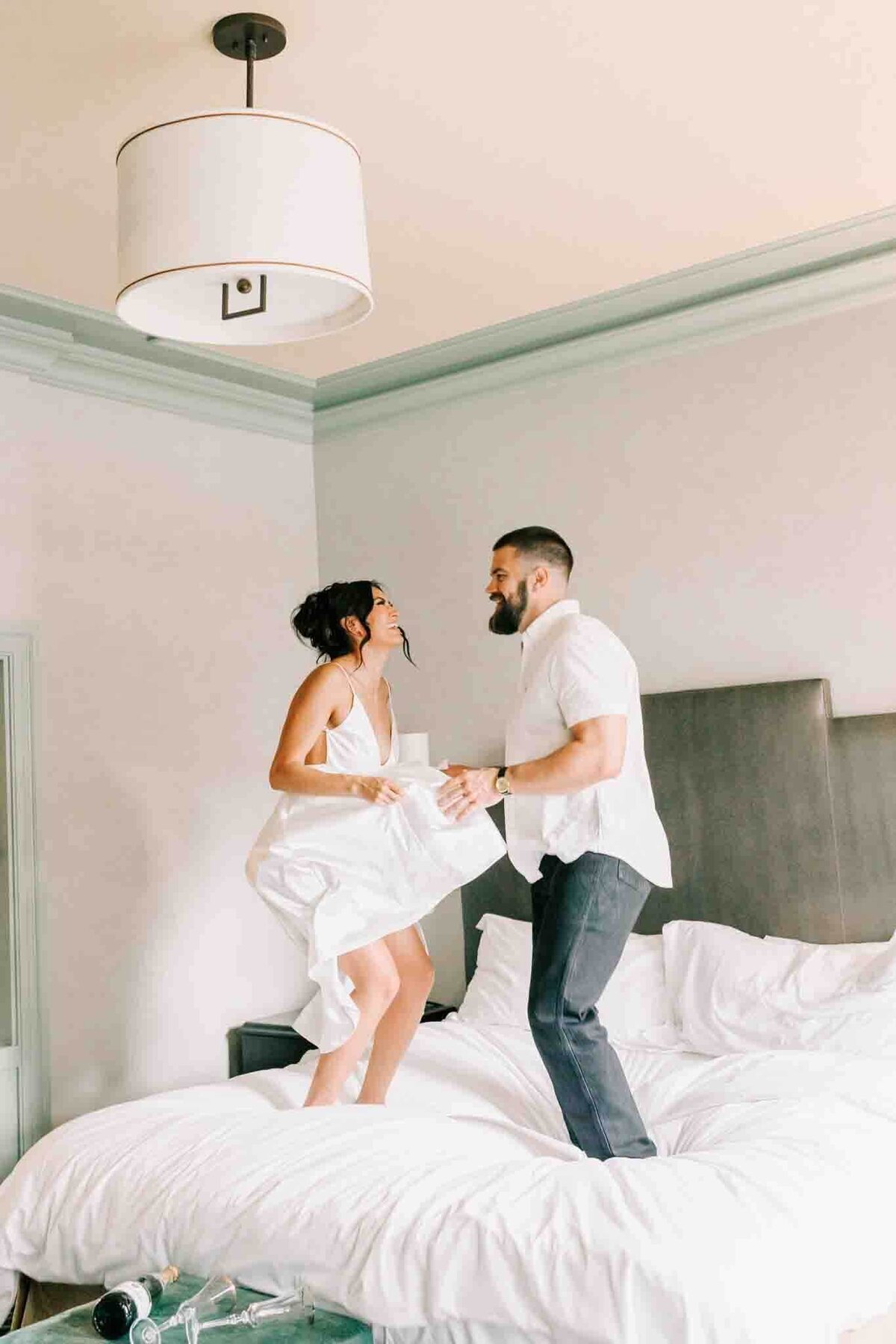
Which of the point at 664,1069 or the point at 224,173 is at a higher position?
the point at 224,173

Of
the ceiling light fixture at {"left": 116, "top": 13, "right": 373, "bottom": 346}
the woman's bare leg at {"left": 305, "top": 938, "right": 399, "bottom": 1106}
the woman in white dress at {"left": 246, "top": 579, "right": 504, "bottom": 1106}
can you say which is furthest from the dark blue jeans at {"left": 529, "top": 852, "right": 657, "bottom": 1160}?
the ceiling light fixture at {"left": 116, "top": 13, "right": 373, "bottom": 346}

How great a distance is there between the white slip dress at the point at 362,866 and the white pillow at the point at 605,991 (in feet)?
2.27

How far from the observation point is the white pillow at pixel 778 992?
3383 mm

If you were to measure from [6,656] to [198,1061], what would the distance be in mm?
1593

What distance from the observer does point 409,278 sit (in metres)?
3.91

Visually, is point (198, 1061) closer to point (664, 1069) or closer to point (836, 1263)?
point (664, 1069)

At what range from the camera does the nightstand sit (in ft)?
14.6

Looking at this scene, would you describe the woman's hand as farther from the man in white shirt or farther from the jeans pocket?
the jeans pocket

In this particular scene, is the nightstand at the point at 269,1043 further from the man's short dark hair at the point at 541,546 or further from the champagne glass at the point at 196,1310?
the champagne glass at the point at 196,1310

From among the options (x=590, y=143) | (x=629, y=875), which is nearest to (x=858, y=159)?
(x=590, y=143)

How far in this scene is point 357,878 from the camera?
3379 millimetres

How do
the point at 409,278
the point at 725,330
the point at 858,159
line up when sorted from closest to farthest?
the point at 858,159 → the point at 409,278 → the point at 725,330

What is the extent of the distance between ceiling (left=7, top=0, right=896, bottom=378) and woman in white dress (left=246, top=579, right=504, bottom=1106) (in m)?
1.38

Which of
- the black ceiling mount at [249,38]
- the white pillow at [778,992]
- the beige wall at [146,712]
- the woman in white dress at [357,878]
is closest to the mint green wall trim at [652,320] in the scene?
the beige wall at [146,712]
